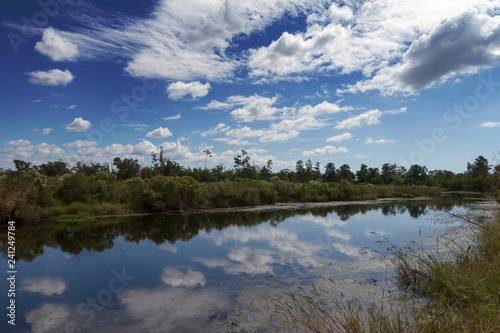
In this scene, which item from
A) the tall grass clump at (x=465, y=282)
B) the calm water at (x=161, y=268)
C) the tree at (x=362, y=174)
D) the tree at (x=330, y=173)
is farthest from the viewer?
the tree at (x=362, y=174)

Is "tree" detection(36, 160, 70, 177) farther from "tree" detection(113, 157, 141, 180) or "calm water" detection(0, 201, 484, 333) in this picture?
"calm water" detection(0, 201, 484, 333)

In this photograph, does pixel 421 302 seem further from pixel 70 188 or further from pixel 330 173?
pixel 330 173

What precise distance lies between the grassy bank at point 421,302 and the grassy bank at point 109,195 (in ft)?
54.9

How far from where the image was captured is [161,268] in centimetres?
1064

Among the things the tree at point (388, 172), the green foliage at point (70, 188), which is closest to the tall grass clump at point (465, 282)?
the green foliage at point (70, 188)

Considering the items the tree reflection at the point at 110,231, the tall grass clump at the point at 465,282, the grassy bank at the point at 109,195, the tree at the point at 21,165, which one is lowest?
the tree reflection at the point at 110,231

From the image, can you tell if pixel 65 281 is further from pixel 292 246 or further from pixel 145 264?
pixel 292 246

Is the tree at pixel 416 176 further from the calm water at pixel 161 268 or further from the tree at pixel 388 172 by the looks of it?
the calm water at pixel 161 268

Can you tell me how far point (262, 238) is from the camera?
15930mm

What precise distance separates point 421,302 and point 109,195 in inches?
885

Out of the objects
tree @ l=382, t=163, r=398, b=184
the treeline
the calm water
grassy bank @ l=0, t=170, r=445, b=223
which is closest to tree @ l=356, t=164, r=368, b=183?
tree @ l=382, t=163, r=398, b=184

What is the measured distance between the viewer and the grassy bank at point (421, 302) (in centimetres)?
395

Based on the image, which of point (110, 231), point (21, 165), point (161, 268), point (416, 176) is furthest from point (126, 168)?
point (416, 176)

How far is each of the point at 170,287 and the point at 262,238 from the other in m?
7.76
